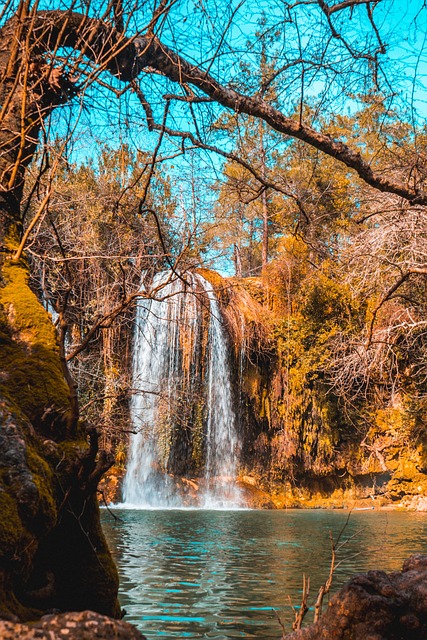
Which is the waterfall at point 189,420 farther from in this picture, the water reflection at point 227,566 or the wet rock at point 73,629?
the wet rock at point 73,629

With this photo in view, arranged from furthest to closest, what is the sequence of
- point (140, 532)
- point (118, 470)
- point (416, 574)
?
point (118, 470) < point (140, 532) < point (416, 574)

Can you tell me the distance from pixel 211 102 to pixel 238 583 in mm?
3690

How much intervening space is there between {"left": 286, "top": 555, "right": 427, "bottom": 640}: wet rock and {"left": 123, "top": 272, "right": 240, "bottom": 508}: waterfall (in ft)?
43.2

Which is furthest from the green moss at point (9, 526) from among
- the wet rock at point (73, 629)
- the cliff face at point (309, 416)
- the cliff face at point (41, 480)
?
the cliff face at point (309, 416)

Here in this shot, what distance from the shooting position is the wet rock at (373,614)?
230 centimetres

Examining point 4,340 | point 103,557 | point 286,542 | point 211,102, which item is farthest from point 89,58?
point 286,542

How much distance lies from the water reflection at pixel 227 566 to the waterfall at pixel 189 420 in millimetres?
5606

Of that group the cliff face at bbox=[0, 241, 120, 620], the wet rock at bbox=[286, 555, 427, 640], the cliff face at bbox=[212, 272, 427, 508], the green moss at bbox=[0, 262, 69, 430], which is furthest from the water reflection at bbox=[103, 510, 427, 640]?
the cliff face at bbox=[212, 272, 427, 508]

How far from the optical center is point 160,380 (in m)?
16.4

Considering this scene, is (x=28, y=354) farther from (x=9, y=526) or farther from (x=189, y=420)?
(x=189, y=420)

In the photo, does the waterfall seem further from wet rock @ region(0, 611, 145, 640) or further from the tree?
wet rock @ region(0, 611, 145, 640)

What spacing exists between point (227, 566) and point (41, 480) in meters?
3.69

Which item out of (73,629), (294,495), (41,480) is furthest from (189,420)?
(73,629)

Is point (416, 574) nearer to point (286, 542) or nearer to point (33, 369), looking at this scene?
point (33, 369)
